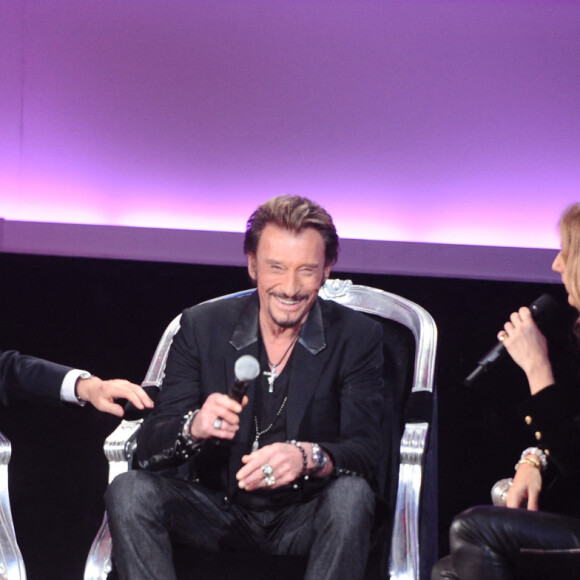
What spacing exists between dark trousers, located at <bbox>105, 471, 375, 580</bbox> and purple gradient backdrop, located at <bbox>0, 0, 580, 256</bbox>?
5.49 ft

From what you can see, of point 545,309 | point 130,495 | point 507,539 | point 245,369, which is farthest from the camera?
point 545,309

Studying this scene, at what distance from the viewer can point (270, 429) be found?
109 inches

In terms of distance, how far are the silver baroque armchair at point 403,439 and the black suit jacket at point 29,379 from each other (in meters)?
0.23

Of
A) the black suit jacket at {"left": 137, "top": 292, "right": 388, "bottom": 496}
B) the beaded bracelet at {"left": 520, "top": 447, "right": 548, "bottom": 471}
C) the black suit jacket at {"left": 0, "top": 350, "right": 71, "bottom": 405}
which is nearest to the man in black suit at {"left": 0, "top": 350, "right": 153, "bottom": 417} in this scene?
the black suit jacket at {"left": 0, "top": 350, "right": 71, "bottom": 405}

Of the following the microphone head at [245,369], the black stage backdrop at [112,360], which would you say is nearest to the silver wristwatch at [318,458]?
the microphone head at [245,369]

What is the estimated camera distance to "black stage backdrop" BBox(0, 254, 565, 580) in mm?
3811

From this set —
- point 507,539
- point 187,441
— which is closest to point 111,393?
point 187,441

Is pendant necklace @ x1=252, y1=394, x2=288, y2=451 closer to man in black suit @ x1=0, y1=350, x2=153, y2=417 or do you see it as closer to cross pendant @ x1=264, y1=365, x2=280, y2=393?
cross pendant @ x1=264, y1=365, x2=280, y2=393

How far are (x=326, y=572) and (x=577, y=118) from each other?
2.39 meters

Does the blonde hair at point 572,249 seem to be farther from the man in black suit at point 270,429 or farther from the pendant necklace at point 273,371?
the pendant necklace at point 273,371

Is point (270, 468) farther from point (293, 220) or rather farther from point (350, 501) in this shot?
point (293, 220)

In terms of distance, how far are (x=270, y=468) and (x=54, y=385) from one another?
774 mm

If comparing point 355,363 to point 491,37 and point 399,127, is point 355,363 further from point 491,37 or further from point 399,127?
point 491,37

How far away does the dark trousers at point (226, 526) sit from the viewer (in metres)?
2.34
